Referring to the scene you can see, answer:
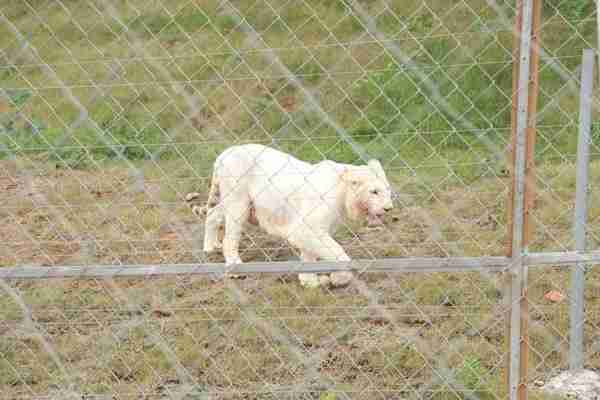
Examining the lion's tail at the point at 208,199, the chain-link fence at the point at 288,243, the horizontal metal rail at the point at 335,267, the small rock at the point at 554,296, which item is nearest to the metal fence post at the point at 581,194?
the chain-link fence at the point at 288,243

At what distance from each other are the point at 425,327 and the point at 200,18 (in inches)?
221

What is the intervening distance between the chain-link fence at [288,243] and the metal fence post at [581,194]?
26 mm

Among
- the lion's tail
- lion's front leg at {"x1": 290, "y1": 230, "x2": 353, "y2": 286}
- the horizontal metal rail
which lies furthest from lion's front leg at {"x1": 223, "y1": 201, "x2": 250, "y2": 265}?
the horizontal metal rail

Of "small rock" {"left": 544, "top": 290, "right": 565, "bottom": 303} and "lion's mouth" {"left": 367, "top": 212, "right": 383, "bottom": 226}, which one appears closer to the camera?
"small rock" {"left": 544, "top": 290, "right": 565, "bottom": 303}

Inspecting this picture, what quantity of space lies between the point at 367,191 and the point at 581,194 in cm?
185

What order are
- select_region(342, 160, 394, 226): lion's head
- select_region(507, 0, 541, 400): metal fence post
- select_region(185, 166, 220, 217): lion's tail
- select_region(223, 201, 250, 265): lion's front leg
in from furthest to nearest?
1. select_region(185, 166, 220, 217): lion's tail
2. select_region(223, 201, 250, 265): lion's front leg
3. select_region(342, 160, 394, 226): lion's head
4. select_region(507, 0, 541, 400): metal fence post

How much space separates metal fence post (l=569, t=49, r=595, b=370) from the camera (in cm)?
327

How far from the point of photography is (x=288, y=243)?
19.1ft

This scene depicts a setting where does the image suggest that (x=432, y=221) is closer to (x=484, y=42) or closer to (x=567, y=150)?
(x=567, y=150)

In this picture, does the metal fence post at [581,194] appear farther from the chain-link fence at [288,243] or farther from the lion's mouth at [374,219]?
the lion's mouth at [374,219]

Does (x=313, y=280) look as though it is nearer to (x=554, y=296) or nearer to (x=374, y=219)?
(x=374, y=219)

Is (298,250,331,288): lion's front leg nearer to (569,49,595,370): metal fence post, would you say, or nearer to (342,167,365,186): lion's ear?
(342,167,365,186): lion's ear

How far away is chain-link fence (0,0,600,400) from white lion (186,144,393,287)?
0.07 ft

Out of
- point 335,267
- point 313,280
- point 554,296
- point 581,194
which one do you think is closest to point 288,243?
point 313,280
